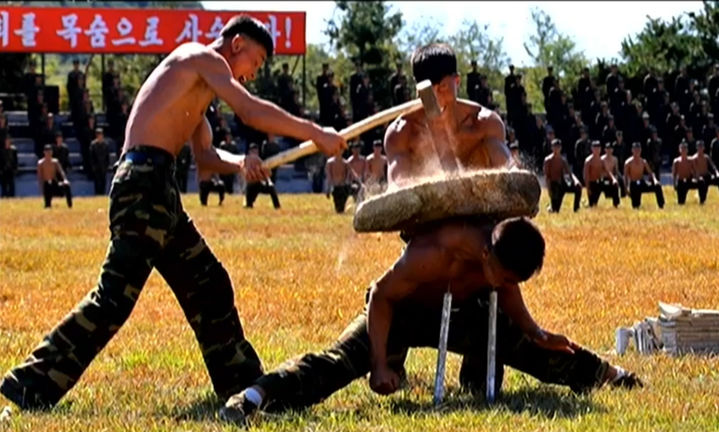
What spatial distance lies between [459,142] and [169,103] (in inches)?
50.2

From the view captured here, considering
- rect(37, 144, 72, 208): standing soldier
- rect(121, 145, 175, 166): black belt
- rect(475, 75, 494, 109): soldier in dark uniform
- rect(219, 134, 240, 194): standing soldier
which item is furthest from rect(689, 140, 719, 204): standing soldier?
rect(121, 145, 175, 166): black belt

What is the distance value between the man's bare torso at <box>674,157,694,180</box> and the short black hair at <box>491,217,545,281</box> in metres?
28.4

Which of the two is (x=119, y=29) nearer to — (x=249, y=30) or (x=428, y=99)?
(x=249, y=30)

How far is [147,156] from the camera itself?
24.4 ft

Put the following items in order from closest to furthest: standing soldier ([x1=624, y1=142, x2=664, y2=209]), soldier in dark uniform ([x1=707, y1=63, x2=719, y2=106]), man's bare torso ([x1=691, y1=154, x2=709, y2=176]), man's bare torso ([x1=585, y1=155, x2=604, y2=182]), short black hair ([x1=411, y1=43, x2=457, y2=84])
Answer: short black hair ([x1=411, y1=43, x2=457, y2=84]) → standing soldier ([x1=624, y1=142, x2=664, y2=209]) → man's bare torso ([x1=585, y1=155, x2=604, y2=182]) → man's bare torso ([x1=691, y1=154, x2=709, y2=176]) → soldier in dark uniform ([x1=707, y1=63, x2=719, y2=106])

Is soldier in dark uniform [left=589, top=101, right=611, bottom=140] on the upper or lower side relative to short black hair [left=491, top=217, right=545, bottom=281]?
upper

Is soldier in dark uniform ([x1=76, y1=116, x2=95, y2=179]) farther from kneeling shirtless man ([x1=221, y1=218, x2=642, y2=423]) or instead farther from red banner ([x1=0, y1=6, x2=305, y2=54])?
kneeling shirtless man ([x1=221, y1=218, x2=642, y2=423])

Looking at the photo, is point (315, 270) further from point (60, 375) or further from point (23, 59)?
point (23, 59)

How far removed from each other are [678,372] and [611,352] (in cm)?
106

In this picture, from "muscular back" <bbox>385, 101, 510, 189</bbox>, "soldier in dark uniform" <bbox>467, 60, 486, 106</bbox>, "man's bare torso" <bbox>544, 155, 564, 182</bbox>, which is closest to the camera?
"muscular back" <bbox>385, 101, 510, 189</bbox>

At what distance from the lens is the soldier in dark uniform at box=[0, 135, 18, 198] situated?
4097 cm

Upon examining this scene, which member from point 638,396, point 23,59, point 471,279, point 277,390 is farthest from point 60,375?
point 23,59

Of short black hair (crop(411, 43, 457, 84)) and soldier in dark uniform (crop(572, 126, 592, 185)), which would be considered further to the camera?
soldier in dark uniform (crop(572, 126, 592, 185))

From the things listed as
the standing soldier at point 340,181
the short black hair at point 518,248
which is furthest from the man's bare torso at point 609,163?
the short black hair at point 518,248
